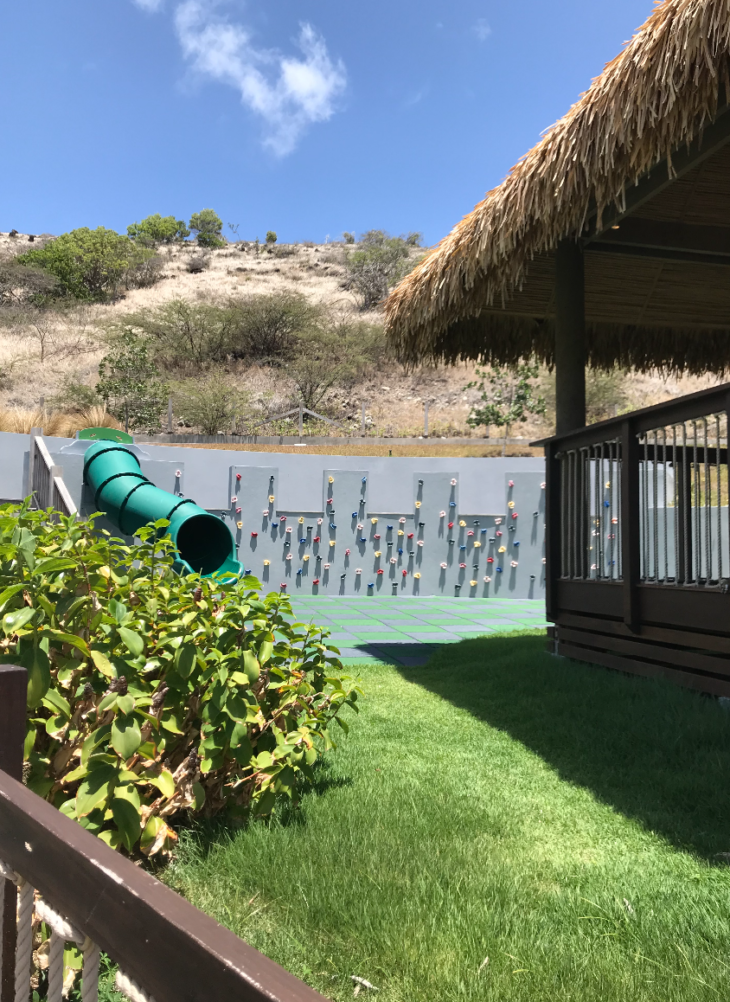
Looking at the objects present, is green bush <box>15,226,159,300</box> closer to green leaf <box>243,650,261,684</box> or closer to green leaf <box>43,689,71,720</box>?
green leaf <box>243,650,261,684</box>

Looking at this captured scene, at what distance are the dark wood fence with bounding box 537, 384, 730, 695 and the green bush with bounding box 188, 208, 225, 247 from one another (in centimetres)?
6921

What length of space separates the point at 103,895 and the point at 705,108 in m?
3.86

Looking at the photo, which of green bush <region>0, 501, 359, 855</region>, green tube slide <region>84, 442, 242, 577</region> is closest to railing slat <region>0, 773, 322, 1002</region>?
green bush <region>0, 501, 359, 855</region>

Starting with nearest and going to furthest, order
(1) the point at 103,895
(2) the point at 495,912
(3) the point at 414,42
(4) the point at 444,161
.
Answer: (1) the point at 103,895
(2) the point at 495,912
(3) the point at 414,42
(4) the point at 444,161

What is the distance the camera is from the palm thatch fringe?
6723 millimetres

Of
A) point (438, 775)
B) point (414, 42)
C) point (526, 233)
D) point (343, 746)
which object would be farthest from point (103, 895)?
point (414, 42)

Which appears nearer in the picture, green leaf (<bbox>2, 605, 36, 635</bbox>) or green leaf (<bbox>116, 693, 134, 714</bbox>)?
green leaf (<bbox>2, 605, 36, 635</bbox>)

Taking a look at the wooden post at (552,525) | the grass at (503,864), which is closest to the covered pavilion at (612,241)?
the wooden post at (552,525)

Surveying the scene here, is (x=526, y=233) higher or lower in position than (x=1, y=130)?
lower

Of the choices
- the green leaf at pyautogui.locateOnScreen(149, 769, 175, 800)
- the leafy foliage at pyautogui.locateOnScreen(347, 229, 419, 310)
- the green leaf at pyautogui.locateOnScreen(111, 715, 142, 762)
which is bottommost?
the green leaf at pyautogui.locateOnScreen(149, 769, 175, 800)

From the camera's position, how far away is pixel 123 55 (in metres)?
35.5

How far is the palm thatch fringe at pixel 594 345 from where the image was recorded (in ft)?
22.1

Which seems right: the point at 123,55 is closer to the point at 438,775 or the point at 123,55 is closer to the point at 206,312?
the point at 206,312

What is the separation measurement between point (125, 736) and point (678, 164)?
468cm
